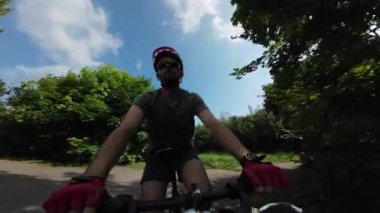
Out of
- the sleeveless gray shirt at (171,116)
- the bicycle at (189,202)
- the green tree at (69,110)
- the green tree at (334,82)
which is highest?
the green tree at (69,110)

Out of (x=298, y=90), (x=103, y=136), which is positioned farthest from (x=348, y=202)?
(x=103, y=136)

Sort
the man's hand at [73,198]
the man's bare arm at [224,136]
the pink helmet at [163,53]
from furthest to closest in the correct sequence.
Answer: the pink helmet at [163,53], the man's bare arm at [224,136], the man's hand at [73,198]

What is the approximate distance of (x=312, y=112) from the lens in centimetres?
925

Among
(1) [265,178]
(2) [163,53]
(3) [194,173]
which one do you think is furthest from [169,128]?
(1) [265,178]

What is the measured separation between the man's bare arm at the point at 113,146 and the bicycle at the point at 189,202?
253 millimetres

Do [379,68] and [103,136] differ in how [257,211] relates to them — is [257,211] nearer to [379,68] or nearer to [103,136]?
[379,68]

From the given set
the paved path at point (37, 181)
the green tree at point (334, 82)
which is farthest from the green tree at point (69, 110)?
the green tree at point (334, 82)

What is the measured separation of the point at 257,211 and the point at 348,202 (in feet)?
21.1

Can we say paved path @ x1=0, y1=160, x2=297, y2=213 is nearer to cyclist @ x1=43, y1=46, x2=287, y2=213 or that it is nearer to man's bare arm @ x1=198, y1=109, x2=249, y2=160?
cyclist @ x1=43, y1=46, x2=287, y2=213

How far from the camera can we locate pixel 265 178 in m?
2.24

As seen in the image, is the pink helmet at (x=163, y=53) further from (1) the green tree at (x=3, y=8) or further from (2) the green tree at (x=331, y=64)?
(1) the green tree at (x=3, y=8)

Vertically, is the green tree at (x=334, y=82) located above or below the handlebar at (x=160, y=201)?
above

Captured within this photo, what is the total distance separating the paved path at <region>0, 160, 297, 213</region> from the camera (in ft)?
38.2

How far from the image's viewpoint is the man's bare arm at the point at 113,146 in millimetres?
2436
